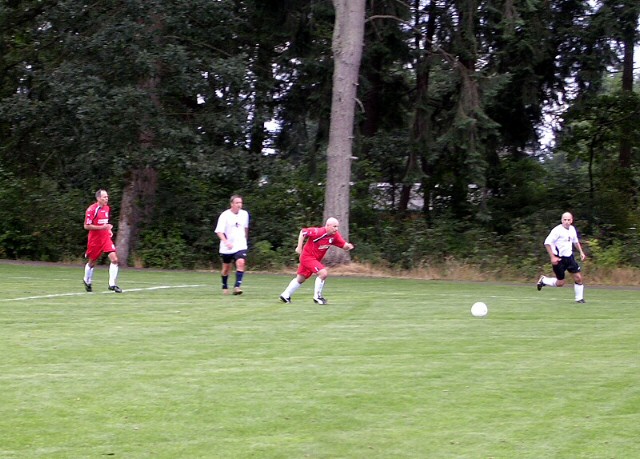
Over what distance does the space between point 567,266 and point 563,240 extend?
554mm

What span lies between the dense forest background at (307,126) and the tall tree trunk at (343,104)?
2.55ft

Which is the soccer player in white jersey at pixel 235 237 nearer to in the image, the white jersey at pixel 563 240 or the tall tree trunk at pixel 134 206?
the white jersey at pixel 563 240

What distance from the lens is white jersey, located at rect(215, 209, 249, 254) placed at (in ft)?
68.4

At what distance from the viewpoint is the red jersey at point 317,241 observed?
18750 mm

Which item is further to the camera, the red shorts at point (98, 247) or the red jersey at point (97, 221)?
the red shorts at point (98, 247)

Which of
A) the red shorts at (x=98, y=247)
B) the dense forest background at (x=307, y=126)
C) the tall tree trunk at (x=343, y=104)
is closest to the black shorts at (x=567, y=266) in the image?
the red shorts at (x=98, y=247)

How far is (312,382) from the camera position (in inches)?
401

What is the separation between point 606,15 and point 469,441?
27527 millimetres

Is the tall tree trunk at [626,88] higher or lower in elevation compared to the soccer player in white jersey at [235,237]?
higher

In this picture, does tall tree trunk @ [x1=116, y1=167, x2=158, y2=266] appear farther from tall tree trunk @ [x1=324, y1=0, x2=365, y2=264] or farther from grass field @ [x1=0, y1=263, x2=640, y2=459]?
grass field @ [x1=0, y1=263, x2=640, y2=459]

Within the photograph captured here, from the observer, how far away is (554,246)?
848 inches

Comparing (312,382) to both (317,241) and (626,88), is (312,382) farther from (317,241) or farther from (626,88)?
(626,88)

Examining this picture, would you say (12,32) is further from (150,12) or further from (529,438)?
(529,438)

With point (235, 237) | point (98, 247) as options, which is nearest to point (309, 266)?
point (235, 237)
